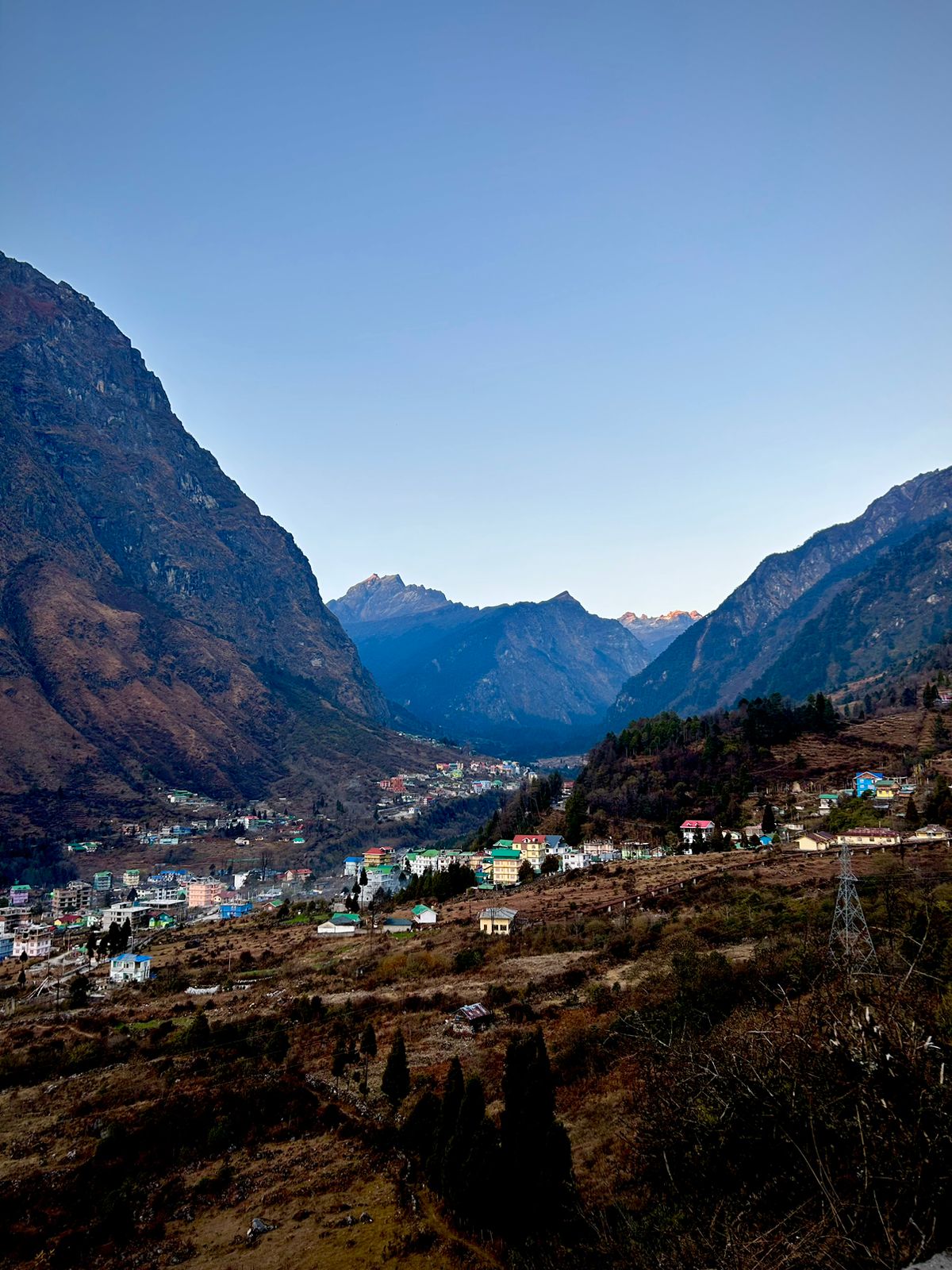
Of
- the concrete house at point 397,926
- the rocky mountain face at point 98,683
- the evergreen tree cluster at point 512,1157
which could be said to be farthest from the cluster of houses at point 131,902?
the evergreen tree cluster at point 512,1157

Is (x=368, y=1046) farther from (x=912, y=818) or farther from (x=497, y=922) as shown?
(x=912, y=818)

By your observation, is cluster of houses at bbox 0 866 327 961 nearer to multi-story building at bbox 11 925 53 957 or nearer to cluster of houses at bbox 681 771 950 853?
multi-story building at bbox 11 925 53 957

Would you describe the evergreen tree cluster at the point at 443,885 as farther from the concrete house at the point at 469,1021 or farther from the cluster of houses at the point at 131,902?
the concrete house at the point at 469,1021

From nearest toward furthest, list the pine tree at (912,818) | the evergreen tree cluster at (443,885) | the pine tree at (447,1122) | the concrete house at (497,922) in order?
the pine tree at (447,1122)
the concrete house at (497,922)
the pine tree at (912,818)
the evergreen tree cluster at (443,885)

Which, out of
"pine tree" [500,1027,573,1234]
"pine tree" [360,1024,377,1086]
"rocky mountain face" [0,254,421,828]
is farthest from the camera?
"rocky mountain face" [0,254,421,828]

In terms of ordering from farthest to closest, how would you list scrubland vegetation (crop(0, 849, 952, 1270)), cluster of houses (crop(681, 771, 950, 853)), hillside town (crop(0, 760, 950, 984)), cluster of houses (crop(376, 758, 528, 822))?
cluster of houses (crop(376, 758, 528, 822)) < hillside town (crop(0, 760, 950, 984)) < cluster of houses (crop(681, 771, 950, 853)) < scrubland vegetation (crop(0, 849, 952, 1270))

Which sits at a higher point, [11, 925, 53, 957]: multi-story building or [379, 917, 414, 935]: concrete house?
[379, 917, 414, 935]: concrete house

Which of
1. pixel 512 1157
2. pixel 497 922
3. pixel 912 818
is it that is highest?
pixel 512 1157

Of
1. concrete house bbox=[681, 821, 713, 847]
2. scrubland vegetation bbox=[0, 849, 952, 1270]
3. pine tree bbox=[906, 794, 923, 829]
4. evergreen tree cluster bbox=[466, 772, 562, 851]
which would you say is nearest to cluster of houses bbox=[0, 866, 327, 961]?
evergreen tree cluster bbox=[466, 772, 562, 851]

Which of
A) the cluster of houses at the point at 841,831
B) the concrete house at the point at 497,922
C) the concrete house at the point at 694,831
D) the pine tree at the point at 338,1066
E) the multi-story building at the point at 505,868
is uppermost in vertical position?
the pine tree at the point at 338,1066

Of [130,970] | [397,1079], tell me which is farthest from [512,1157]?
[130,970]

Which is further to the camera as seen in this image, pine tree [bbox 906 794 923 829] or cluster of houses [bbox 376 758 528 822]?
cluster of houses [bbox 376 758 528 822]

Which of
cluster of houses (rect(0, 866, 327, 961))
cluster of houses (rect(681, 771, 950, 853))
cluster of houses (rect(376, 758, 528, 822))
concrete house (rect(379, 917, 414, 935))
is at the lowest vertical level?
cluster of houses (rect(376, 758, 528, 822))

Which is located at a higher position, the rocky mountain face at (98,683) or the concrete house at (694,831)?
the rocky mountain face at (98,683)
